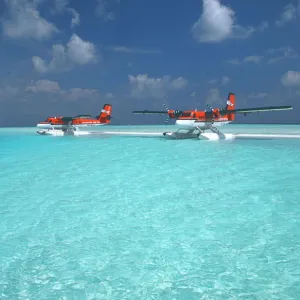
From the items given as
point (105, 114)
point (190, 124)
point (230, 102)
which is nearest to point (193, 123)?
point (190, 124)

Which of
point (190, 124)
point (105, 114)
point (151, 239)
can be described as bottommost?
point (151, 239)

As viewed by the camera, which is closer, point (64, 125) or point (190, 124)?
point (190, 124)

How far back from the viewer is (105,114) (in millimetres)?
43625

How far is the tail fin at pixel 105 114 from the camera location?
43500mm

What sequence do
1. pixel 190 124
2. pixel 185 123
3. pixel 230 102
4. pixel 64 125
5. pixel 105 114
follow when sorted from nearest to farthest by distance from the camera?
pixel 185 123, pixel 190 124, pixel 230 102, pixel 64 125, pixel 105 114

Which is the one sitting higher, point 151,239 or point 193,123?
point 193,123

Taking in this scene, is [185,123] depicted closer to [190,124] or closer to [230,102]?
[190,124]

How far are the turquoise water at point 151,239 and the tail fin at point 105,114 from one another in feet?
115

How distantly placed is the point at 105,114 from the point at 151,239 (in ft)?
→ 132

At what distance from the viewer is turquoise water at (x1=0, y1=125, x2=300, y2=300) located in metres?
3.21

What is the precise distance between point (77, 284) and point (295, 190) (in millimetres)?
6262

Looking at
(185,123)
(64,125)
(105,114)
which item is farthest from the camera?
(105,114)

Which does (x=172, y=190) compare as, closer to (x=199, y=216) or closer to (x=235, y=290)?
(x=199, y=216)

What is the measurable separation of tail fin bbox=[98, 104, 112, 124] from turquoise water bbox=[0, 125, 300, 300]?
34963 millimetres
